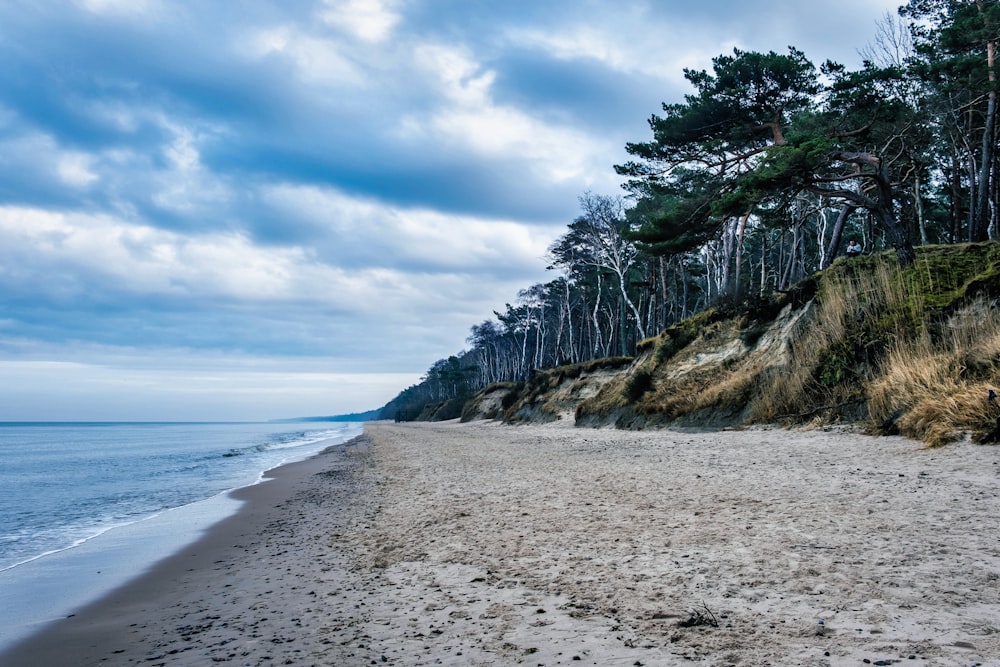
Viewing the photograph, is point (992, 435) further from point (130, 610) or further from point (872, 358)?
point (130, 610)

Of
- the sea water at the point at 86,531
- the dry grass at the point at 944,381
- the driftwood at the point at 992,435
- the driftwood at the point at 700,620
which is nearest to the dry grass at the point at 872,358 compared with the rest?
the dry grass at the point at 944,381

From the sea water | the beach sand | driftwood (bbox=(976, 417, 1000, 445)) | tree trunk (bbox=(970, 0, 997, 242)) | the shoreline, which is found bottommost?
the sea water

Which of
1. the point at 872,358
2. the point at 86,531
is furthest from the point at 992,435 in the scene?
the point at 86,531

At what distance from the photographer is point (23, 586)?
473 cm

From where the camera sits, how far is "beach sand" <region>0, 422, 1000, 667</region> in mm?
2389

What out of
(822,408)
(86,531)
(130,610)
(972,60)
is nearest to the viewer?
(130,610)

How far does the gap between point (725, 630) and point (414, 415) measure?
90.2 meters

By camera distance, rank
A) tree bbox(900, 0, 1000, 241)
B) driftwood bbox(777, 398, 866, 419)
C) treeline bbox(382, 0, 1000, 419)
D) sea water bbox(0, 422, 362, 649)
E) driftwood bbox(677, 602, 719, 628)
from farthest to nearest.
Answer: tree bbox(900, 0, 1000, 241) < treeline bbox(382, 0, 1000, 419) < driftwood bbox(777, 398, 866, 419) < sea water bbox(0, 422, 362, 649) < driftwood bbox(677, 602, 719, 628)

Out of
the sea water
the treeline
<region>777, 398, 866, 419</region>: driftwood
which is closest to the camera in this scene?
the sea water

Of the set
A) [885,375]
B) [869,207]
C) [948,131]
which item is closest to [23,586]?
[885,375]

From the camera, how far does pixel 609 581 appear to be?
3.23m

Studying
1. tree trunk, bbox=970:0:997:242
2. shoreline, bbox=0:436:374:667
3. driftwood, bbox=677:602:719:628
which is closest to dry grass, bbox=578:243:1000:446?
driftwood, bbox=677:602:719:628

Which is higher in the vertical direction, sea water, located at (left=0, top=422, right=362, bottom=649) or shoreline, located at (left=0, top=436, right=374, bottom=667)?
shoreline, located at (left=0, top=436, right=374, bottom=667)

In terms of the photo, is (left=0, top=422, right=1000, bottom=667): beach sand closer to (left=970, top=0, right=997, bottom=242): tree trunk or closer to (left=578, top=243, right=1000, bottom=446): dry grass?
(left=578, top=243, right=1000, bottom=446): dry grass
